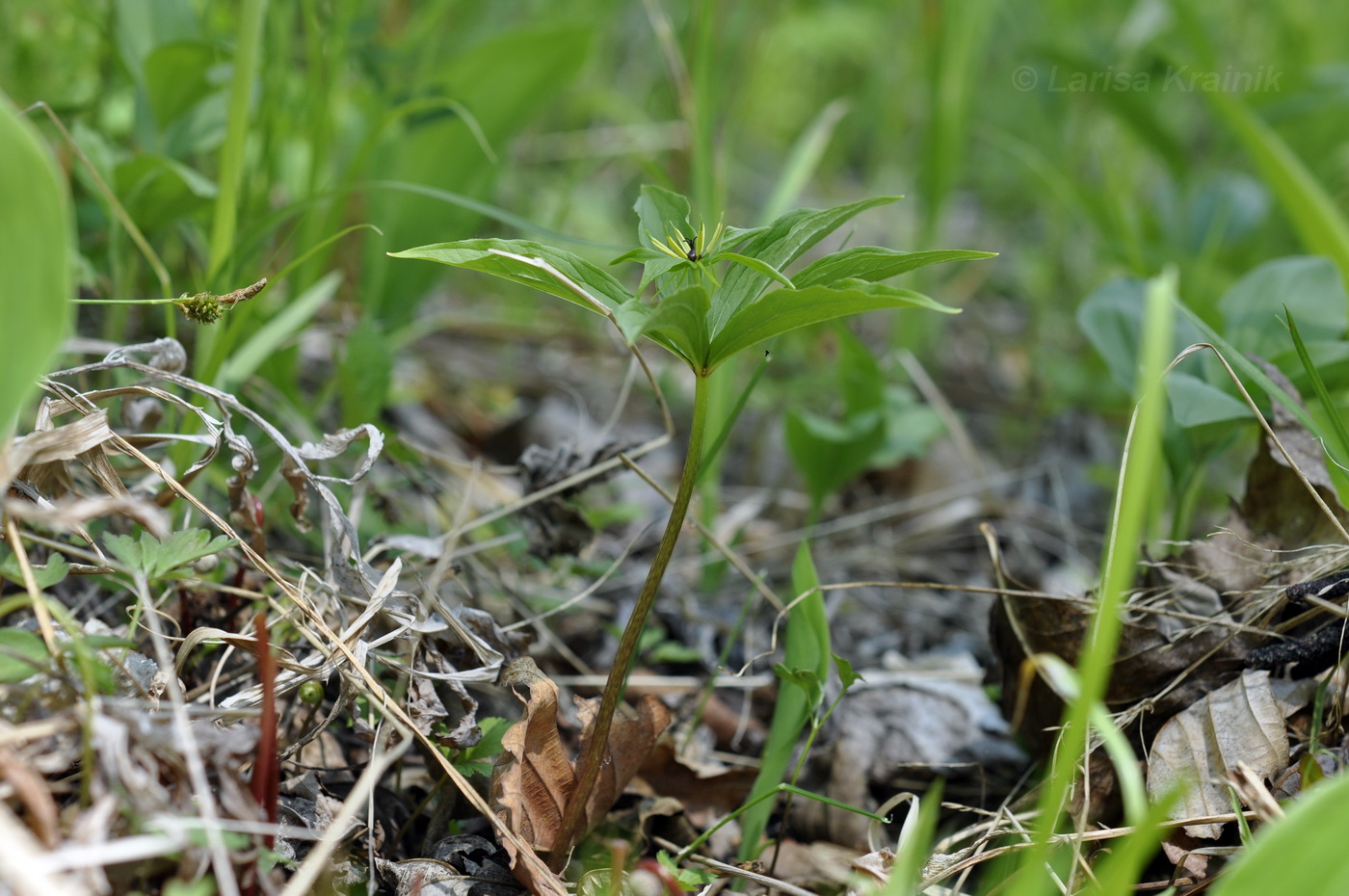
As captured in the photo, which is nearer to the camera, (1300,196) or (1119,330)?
(1300,196)

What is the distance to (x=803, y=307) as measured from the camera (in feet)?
2.35

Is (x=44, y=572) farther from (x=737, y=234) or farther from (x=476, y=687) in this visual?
(x=737, y=234)

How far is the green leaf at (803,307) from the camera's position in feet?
2.18

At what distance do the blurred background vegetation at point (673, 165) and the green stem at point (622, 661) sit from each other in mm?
381

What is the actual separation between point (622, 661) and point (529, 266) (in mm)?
373

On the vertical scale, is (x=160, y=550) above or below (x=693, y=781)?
above

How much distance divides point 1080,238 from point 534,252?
306 centimetres

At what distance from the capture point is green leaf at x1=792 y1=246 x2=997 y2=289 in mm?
721

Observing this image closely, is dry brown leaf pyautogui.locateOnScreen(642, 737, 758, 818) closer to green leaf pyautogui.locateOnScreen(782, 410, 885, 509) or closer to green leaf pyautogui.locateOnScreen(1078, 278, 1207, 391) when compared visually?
green leaf pyautogui.locateOnScreen(782, 410, 885, 509)

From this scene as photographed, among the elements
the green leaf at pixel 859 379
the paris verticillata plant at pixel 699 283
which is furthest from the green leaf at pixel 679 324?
the green leaf at pixel 859 379

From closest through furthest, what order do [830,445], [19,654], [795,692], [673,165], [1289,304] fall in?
[19,654]
[795,692]
[1289,304]
[830,445]
[673,165]

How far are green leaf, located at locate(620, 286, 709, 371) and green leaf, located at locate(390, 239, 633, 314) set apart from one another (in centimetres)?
6

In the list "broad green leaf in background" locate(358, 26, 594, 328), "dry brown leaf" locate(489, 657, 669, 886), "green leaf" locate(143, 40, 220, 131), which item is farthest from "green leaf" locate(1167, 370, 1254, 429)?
"green leaf" locate(143, 40, 220, 131)

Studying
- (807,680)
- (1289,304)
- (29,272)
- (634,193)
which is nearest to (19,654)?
(29,272)
